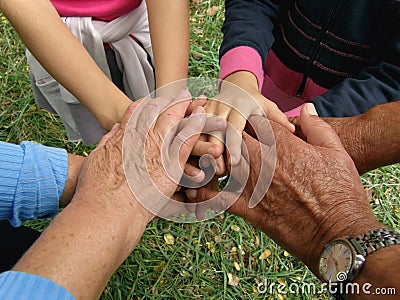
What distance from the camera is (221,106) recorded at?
1.09 meters

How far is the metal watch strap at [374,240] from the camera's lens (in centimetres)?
74

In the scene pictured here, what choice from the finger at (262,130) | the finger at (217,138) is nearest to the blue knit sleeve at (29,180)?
the finger at (217,138)

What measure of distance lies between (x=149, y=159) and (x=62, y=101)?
0.61m

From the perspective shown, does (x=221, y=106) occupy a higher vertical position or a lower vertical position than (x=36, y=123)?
higher

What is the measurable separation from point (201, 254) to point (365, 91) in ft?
2.77

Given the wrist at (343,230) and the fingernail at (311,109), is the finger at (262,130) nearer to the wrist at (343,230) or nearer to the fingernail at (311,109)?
the fingernail at (311,109)

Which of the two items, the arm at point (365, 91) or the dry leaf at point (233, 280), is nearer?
the arm at point (365, 91)

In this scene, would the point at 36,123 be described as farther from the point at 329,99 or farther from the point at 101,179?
the point at 329,99

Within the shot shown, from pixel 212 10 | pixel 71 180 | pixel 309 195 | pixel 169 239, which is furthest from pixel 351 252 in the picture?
pixel 212 10

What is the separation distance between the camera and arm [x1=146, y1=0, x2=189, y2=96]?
1.14 m

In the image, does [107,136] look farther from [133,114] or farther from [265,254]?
[265,254]

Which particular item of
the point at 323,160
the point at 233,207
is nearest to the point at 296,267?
the point at 233,207

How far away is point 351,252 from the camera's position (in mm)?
749

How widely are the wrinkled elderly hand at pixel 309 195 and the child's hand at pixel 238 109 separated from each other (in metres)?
0.04
